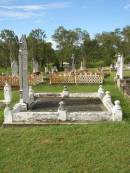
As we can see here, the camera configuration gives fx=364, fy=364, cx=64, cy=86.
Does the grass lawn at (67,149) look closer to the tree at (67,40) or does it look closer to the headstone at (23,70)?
the headstone at (23,70)

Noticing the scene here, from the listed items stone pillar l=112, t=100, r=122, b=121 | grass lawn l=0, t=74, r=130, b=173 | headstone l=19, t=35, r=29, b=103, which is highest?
headstone l=19, t=35, r=29, b=103

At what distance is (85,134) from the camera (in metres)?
9.22

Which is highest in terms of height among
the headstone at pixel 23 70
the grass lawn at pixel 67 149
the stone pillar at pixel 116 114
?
the headstone at pixel 23 70

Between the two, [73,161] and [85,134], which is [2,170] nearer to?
[73,161]

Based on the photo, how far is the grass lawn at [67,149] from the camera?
285 inches

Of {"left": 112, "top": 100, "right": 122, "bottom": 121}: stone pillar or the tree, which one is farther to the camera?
the tree

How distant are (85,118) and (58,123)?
84 centimetres

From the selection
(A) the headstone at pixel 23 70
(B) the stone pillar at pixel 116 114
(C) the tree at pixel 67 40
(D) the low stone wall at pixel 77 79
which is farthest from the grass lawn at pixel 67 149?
(C) the tree at pixel 67 40

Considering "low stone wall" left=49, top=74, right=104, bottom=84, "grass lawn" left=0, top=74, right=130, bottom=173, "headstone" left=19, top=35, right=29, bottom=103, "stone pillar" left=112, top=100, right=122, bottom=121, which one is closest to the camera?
"grass lawn" left=0, top=74, right=130, bottom=173

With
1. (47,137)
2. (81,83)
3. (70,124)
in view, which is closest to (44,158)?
(47,137)

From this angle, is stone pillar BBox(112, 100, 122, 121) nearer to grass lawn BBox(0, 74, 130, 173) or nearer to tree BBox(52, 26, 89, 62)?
grass lawn BBox(0, 74, 130, 173)

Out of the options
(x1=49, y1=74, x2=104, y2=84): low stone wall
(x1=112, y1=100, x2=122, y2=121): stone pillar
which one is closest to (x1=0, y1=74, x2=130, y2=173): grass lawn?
(x1=112, y1=100, x2=122, y2=121): stone pillar

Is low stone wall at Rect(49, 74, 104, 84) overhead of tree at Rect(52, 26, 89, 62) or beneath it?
beneath

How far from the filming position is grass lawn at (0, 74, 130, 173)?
7.25 metres
